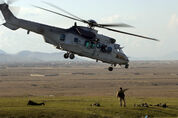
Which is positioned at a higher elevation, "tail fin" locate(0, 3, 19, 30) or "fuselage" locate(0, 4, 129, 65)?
"tail fin" locate(0, 3, 19, 30)

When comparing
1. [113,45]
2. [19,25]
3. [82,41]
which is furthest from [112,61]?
[19,25]

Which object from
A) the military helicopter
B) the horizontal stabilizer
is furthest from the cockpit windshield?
the horizontal stabilizer

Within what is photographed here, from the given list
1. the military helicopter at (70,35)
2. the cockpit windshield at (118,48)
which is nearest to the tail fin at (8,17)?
the military helicopter at (70,35)

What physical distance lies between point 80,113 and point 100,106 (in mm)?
4589

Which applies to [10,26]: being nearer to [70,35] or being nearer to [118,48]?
[70,35]

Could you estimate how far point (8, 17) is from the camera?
3672cm

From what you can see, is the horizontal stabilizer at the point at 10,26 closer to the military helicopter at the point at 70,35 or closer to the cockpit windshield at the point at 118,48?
the military helicopter at the point at 70,35

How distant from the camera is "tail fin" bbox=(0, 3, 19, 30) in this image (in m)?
36.3

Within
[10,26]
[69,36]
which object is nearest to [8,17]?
[10,26]

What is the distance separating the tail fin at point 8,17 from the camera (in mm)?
36281

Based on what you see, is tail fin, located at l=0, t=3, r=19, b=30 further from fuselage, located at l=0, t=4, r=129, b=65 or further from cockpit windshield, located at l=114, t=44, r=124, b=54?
cockpit windshield, located at l=114, t=44, r=124, b=54

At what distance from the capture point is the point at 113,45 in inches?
1559

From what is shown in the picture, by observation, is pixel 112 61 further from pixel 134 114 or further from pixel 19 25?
pixel 19 25

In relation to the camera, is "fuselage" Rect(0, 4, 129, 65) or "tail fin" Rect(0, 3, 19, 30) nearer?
"fuselage" Rect(0, 4, 129, 65)
